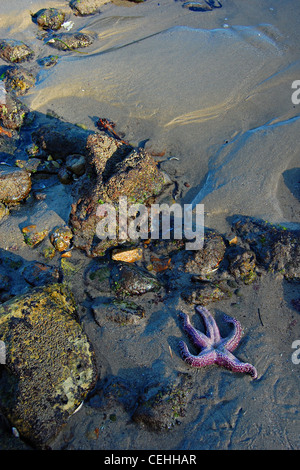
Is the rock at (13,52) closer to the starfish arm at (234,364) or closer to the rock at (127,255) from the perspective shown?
the rock at (127,255)

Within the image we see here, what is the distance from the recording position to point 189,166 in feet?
20.4

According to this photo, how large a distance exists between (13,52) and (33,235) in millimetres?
5943

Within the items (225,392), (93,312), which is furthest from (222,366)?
(93,312)

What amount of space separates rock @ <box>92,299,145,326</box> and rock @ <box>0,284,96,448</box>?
0.49 m

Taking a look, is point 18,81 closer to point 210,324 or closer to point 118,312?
point 118,312

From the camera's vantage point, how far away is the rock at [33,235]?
17.5 feet

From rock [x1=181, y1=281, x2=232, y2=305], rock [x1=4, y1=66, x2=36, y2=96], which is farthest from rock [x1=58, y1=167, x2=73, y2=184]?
rock [x1=181, y1=281, x2=232, y2=305]

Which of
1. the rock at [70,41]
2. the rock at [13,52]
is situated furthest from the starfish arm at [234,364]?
the rock at [13,52]

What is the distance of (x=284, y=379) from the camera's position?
395cm

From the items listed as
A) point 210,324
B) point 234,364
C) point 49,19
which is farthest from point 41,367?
point 49,19

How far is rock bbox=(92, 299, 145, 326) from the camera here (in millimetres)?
4449

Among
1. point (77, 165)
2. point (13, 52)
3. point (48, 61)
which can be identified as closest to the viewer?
point (77, 165)

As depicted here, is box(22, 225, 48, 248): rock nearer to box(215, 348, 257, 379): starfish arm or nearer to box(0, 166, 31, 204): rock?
box(0, 166, 31, 204): rock

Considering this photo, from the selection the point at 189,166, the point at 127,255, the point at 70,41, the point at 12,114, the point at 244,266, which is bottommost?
the point at 244,266
